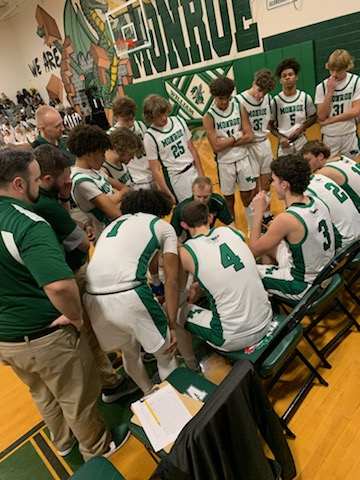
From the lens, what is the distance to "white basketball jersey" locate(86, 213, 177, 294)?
1808 millimetres

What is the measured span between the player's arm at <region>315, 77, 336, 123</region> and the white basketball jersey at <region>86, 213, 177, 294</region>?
2691 mm

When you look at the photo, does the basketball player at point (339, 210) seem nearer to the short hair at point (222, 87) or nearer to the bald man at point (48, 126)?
the short hair at point (222, 87)

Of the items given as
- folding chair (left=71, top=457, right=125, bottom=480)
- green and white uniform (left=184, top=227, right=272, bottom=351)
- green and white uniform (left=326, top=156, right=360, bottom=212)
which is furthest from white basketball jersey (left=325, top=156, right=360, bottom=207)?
folding chair (left=71, top=457, right=125, bottom=480)

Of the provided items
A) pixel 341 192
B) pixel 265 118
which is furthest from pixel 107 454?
pixel 265 118

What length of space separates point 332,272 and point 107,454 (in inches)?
66.1

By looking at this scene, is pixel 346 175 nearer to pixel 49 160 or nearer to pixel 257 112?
pixel 257 112

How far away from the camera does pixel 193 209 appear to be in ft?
6.76

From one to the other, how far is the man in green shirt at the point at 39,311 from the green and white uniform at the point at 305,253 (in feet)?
4.15

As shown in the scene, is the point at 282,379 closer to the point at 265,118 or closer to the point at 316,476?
the point at 316,476

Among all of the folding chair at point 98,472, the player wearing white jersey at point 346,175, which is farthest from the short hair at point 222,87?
the folding chair at point 98,472

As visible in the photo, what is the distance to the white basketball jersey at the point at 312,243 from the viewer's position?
2090 millimetres

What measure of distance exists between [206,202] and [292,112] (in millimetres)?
1815

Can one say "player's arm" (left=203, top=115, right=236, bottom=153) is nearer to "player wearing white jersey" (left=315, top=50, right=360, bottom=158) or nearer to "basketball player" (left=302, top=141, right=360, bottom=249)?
"player wearing white jersey" (left=315, top=50, right=360, bottom=158)

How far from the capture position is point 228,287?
1.85m
